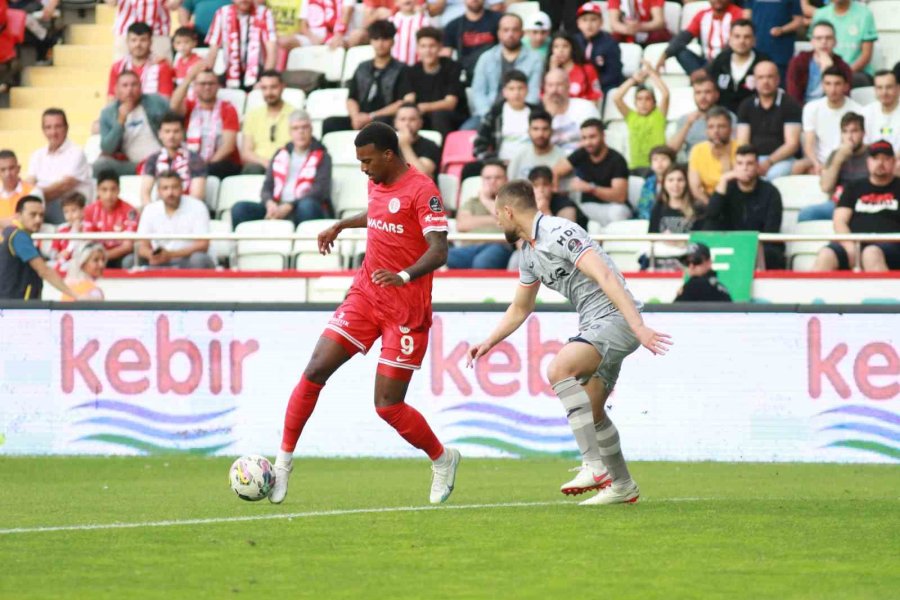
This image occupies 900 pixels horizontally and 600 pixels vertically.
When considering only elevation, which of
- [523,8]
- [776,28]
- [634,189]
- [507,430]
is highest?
[523,8]

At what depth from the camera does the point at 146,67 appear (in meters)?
20.9

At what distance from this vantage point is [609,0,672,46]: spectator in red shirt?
20141 mm

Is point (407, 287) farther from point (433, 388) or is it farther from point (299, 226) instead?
point (299, 226)

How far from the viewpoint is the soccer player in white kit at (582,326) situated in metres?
9.59

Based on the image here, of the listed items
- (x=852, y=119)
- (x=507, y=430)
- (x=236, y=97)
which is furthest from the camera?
A: (x=236, y=97)

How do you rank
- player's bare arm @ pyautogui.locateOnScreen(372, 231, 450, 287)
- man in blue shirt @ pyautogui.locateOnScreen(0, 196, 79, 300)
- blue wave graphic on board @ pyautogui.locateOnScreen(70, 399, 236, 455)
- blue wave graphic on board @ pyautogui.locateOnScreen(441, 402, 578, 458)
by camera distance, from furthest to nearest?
man in blue shirt @ pyautogui.locateOnScreen(0, 196, 79, 300), blue wave graphic on board @ pyautogui.locateOnScreen(70, 399, 236, 455), blue wave graphic on board @ pyautogui.locateOnScreen(441, 402, 578, 458), player's bare arm @ pyautogui.locateOnScreen(372, 231, 450, 287)

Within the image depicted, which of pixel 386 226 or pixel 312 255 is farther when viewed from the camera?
pixel 312 255

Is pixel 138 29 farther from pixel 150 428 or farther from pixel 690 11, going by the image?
pixel 690 11

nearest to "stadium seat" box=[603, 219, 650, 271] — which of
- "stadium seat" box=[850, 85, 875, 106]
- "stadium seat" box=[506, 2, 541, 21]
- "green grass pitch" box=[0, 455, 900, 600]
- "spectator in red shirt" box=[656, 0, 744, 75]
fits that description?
"spectator in red shirt" box=[656, 0, 744, 75]

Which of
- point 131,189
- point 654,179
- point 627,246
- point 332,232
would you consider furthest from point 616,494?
point 131,189

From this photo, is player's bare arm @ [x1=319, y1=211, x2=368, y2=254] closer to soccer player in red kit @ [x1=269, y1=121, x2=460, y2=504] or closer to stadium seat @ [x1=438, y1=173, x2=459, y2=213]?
soccer player in red kit @ [x1=269, y1=121, x2=460, y2=504]

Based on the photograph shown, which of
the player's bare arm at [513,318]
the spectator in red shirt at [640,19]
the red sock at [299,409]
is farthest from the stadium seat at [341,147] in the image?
the player's bare arm at [513,318]

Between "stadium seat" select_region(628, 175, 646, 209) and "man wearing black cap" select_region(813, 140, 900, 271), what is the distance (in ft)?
7.81

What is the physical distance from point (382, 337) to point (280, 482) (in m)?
1.10
